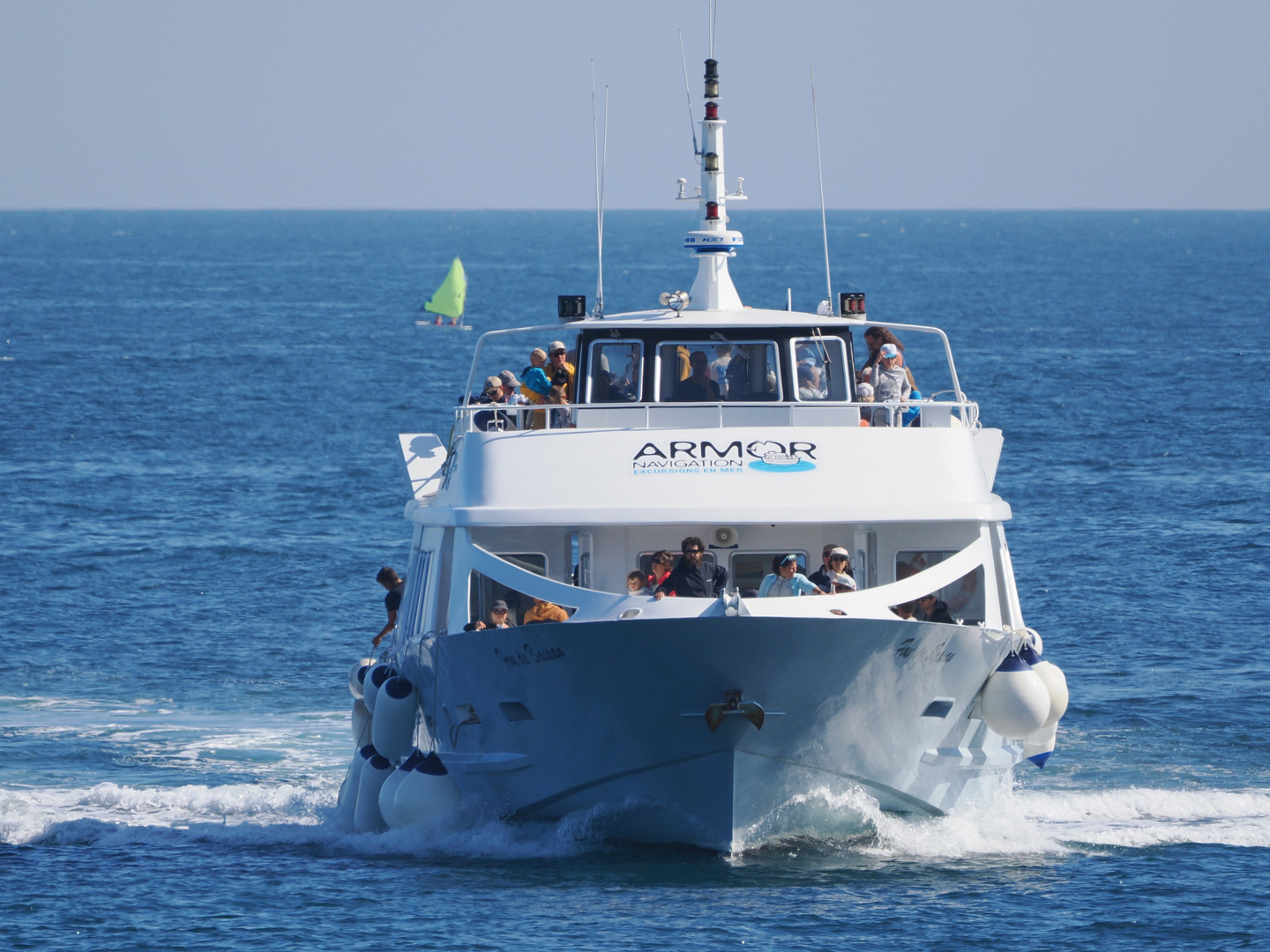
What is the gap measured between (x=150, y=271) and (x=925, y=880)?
450ft

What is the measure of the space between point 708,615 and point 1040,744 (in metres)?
4.85

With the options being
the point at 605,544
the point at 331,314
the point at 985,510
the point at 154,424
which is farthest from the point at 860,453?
the point at 331,314

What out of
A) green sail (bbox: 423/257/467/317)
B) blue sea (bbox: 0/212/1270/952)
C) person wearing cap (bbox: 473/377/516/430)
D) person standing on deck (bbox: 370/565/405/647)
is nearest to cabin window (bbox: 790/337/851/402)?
person wearing cap (bbox: 473/377/516/430)

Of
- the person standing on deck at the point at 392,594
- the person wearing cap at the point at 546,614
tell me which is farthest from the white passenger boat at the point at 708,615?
the person standing on deck at the point at 392,594

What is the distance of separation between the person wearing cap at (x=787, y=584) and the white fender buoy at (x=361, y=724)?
550 cm

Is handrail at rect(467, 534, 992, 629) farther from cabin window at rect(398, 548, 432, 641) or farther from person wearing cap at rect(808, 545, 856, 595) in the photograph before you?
cabin window at rect(398, 548, 432, 641)

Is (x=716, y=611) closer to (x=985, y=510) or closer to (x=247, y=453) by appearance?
(x=985, y=510)

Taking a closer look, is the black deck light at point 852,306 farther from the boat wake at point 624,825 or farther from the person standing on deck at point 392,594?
the person standing on deck at point 392,594

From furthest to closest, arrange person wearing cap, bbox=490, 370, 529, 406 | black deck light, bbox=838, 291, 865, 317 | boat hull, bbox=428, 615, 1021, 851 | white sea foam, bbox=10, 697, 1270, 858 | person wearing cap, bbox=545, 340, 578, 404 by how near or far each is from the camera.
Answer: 1. person wearing cap, bbox=545, 340, 578, 404
2. black deck light, bbox=838, 291, 865, 317
3. person wearing cap, bbox=490, 370, 529, 406
4. white sea foam, bbox=10, 697, 1270, 858
5. boat hull, bbox=428, 615, 1021, 851

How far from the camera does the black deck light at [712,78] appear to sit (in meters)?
20.9

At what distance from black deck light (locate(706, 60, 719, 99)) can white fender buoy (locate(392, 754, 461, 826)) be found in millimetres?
8182

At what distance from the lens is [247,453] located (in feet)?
166

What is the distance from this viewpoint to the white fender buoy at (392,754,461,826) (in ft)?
59.1

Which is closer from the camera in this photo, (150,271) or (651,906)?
(651,906)
